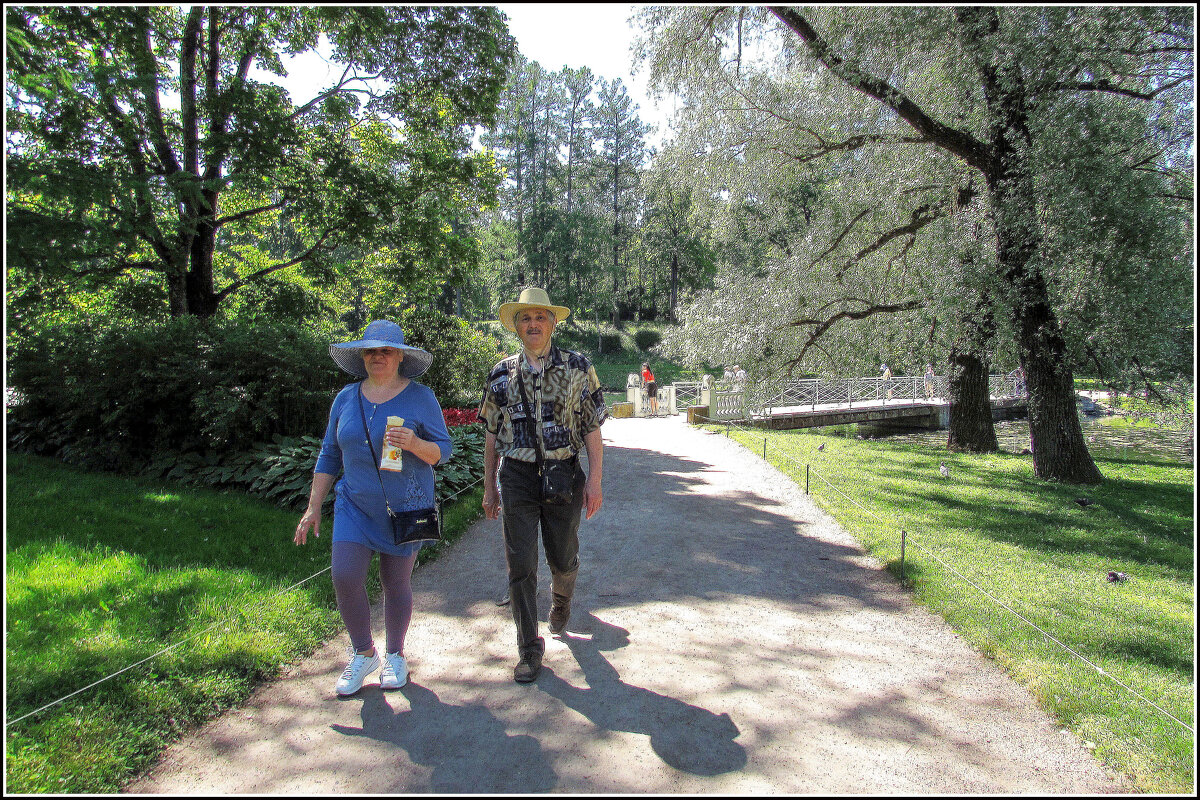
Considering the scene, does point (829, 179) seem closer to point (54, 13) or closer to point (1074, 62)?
point (1074, 62)

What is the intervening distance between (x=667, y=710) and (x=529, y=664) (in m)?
0.85

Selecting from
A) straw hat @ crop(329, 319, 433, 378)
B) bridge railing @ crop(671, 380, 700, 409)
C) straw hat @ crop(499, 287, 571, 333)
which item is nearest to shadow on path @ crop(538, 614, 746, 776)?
straw hat @ crop(329, 319, 433, 378)

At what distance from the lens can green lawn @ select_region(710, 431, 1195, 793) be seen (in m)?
3.41

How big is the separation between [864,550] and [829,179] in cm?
1072

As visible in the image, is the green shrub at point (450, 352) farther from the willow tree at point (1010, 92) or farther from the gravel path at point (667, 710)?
the gravel path at point (667, 710)

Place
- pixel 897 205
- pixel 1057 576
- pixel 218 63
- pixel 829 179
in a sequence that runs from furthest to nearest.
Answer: pixel 829 179 < pixel 897 205 < pixel 218 63 < pixel 1057 576

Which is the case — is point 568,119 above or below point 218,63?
above

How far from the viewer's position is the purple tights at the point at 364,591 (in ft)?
11.6

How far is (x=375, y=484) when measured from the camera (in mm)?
3574

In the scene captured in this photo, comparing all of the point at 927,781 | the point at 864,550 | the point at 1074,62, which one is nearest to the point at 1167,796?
the point at 927,781

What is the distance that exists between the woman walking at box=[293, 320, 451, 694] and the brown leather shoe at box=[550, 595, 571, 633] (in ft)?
3.31

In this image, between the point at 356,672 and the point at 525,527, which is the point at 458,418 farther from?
the point at 356,672

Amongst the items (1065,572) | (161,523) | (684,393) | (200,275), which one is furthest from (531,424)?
(684,393)

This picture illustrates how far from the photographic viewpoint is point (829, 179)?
48.4 ft
